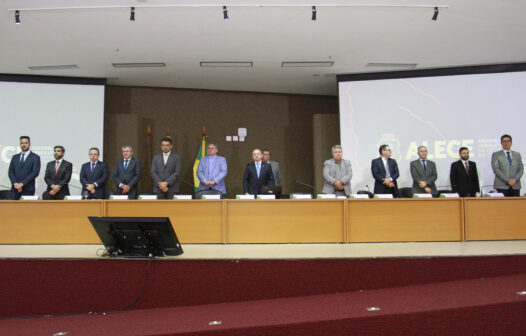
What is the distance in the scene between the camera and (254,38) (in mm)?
5504

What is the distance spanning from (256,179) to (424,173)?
222cm

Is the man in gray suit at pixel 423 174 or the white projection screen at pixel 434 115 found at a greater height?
the white projection screen at pixel 434 115

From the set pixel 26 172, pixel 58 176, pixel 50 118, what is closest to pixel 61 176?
pixel 58 176

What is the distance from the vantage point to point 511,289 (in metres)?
2.22

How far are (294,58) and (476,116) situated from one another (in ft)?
10.0

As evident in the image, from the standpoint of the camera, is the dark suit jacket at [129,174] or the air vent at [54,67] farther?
the air vent at [54,67]

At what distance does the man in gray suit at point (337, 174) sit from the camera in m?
4.96

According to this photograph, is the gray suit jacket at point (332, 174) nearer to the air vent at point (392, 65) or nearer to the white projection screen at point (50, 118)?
the air vent at point (392, 65)

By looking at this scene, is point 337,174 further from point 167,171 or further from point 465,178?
point 167,171

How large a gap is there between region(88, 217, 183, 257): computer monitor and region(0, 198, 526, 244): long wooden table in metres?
1.04

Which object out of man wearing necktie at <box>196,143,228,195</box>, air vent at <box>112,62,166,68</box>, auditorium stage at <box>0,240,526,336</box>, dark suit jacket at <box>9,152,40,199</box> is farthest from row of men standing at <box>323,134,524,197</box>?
dark suit jacket at <box>9,152,40,199</box>

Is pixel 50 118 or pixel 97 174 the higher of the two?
pixel 50 118

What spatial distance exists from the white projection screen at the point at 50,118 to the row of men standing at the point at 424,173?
Answer: 3928mm

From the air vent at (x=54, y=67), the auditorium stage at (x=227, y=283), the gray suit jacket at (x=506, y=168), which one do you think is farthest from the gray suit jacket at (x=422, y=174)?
the air vent at (x=54, y=67)
